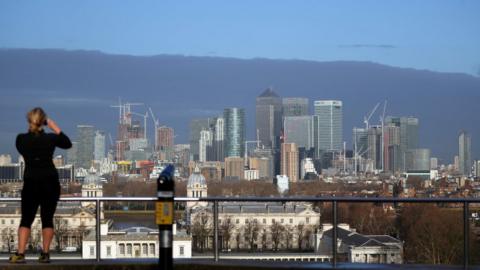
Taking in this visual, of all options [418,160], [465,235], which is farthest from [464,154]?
[465,235]

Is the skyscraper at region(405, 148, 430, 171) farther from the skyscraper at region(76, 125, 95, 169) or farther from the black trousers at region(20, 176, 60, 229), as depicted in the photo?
the black trousers at region(20, 176, 60, 229)

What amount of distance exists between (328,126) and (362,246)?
17971 centimetres

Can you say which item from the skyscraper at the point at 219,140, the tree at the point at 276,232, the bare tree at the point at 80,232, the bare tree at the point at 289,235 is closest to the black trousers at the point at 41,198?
the bare tree at the point at 80,232

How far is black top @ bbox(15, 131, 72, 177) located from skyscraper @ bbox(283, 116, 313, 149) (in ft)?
538

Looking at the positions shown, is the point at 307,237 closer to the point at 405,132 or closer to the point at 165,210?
the point at 165,210

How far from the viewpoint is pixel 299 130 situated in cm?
19100

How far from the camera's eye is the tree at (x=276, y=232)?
14500 millimetres

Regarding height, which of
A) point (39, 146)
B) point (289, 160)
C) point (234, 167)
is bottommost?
point (234, 167)

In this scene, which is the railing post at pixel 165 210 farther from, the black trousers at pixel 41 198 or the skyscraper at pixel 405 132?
the skyscraper at pixel 405 132

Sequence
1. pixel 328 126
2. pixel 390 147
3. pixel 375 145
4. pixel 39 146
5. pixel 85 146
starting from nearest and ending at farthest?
pixel 39 146 → pixel 85 146 → pixel 390 147 → pixel 375 145 → pixel 328 126

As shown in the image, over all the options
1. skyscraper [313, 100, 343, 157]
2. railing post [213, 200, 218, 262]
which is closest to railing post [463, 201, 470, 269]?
railing post [213, 200, 218, 262]

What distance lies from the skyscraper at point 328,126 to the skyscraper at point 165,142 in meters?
26.2

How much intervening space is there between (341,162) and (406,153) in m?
10.8

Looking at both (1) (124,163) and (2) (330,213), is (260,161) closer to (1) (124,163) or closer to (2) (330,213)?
(1) (124,163)
